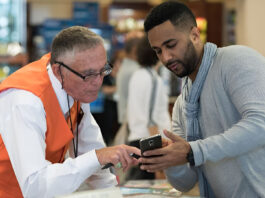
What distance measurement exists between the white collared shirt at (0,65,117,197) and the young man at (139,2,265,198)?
0.27 meters

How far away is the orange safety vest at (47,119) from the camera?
6.04 ft

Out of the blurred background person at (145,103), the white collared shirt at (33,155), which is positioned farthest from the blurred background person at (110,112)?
the white collared shirt at (33,155)

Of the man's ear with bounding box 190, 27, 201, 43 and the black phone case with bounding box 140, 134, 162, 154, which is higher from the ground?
the man's ear with bounding box 190, 27, 201, 43

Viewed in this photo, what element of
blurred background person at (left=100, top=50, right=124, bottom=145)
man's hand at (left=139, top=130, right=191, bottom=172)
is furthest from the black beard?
blurred background person at (left=100, top=50, right=124, bottom=145)

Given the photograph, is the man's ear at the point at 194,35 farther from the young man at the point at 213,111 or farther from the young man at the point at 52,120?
the young man at the point at 52,120

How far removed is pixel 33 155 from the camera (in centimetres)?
170

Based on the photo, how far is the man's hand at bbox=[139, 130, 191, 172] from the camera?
171cm

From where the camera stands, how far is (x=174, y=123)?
219cm

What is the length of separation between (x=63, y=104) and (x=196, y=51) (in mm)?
663

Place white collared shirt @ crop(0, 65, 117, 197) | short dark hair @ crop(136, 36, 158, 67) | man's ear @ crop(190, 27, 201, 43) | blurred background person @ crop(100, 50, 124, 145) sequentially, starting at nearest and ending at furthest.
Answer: white collared shirt @ crop(0, 65, 117, 197) → man's ear @ crop(190, 27, 201, 43) → short dark hair @ crop(136, 36, 158, 67) → blurred background person @ crop(100, 50, 124, 145)

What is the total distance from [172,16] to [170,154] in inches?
24.6

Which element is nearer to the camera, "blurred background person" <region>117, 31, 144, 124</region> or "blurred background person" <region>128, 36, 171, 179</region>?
"blurred background person" <region>128, 36, 171, 179</region>

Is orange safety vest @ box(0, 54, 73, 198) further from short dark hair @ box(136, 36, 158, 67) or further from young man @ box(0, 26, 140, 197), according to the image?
short dark hair @ box(136, 36, 158, 67)

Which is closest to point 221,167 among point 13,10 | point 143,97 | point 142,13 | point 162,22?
point 162,22
